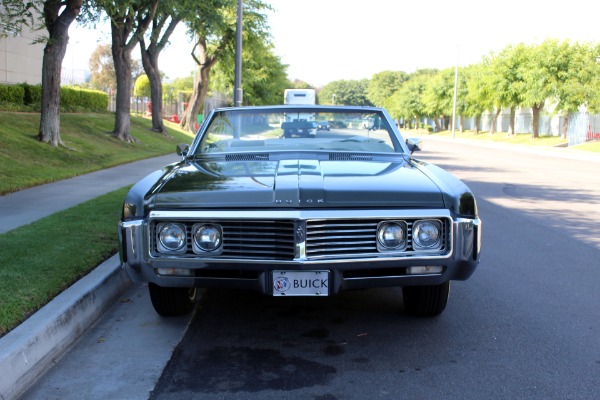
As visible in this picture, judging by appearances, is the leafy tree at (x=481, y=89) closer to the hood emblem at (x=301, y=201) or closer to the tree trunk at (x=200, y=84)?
the tree trunk at (x=200, y=84)

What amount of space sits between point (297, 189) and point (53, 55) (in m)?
14.2

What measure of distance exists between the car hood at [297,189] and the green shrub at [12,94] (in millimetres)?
19604

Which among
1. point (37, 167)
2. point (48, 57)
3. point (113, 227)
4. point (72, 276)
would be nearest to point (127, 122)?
point (48, 57)

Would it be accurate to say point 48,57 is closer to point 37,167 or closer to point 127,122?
point 37,167

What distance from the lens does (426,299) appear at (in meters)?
4.62

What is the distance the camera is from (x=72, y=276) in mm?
5105

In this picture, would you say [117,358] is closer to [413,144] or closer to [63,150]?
[413,144]

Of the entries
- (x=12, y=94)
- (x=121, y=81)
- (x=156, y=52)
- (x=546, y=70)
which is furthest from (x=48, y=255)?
(x=546, y=70)

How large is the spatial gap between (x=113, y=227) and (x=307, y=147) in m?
3.09

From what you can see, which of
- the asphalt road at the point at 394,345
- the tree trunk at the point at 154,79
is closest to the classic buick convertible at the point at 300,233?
the asphalt road at the point at 394,345

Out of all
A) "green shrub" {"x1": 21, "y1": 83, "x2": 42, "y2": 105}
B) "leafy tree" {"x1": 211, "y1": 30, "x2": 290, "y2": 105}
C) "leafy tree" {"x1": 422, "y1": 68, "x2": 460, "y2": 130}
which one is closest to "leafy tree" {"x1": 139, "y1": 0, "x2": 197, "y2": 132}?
"green shrub" {"x1": 21, "y1": 83, "x2": 42, "y2": 105}

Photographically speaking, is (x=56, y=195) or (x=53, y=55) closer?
(x=56, y=195)

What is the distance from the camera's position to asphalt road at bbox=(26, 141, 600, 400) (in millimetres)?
3541

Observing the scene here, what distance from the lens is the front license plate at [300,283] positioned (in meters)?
3.79
